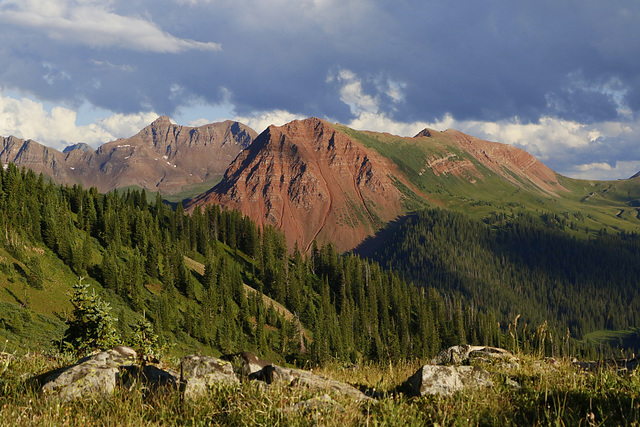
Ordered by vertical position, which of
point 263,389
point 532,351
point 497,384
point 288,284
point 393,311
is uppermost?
point 263,389

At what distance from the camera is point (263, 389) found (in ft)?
26.3

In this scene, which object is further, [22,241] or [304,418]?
[22,241]

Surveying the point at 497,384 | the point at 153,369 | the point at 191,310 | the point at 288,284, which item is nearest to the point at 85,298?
the point at 153,369

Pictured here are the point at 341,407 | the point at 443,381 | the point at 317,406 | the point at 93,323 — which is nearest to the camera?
the point at 317,406

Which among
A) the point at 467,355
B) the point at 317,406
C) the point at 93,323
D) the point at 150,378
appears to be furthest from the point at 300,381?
the point at 93,323

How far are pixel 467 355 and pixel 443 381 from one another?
19.8ft

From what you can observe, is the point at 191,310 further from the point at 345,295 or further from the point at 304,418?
the point at 304,418

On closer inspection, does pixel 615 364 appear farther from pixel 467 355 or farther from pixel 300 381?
pixel 300 381

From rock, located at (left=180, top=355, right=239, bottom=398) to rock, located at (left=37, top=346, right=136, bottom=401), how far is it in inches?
64.0

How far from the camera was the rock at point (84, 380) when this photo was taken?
8727mm

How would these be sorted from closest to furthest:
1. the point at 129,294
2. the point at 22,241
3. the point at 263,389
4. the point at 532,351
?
the point at 263,389, the point at 532,351, the point at 22,241, the point at 129,294

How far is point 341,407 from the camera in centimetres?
766

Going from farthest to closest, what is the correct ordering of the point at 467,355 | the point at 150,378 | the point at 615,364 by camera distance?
1. the point at 467,355
2. the point at 615,364
3. the point at 150,378

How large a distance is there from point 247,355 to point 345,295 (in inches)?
6421
